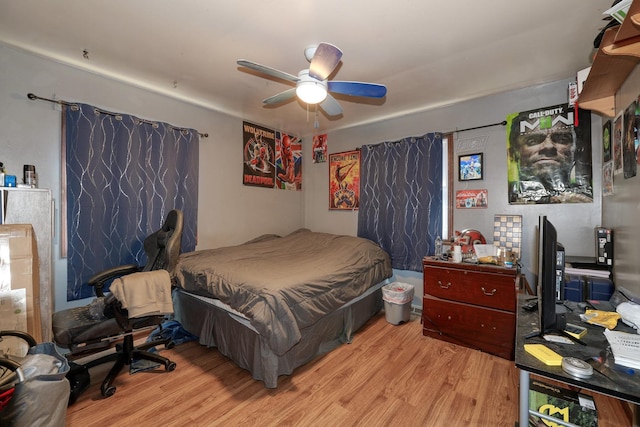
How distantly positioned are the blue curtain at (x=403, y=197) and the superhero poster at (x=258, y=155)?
4.46ft

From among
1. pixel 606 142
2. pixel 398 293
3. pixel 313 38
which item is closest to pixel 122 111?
pixel 313 38

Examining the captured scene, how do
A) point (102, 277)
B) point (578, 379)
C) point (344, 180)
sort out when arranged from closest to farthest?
point (578, 379) → point (102, 277) → point (344, 180)

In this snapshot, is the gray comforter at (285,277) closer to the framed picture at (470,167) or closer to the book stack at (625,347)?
the framed picture at (470,167)

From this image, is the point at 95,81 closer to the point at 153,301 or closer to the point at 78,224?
the point at 78,224

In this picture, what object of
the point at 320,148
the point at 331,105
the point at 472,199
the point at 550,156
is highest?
the point at 320,148

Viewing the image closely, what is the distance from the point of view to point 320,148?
169 inches

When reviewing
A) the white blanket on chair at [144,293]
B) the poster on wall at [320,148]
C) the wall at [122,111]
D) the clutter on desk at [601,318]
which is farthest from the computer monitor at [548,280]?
the poster on wall at [320,148]

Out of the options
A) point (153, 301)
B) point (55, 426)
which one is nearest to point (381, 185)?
point (153, 301)

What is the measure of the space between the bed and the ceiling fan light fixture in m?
1.41

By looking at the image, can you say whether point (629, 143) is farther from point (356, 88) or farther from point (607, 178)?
point (356, 88)

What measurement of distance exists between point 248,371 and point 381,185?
2588mm

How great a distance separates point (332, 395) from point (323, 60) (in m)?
2.27

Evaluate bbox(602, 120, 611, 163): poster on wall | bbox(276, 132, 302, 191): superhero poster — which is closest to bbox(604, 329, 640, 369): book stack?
bbox(602, 120, 611, 163): poster on wall

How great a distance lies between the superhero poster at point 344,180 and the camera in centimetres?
387
